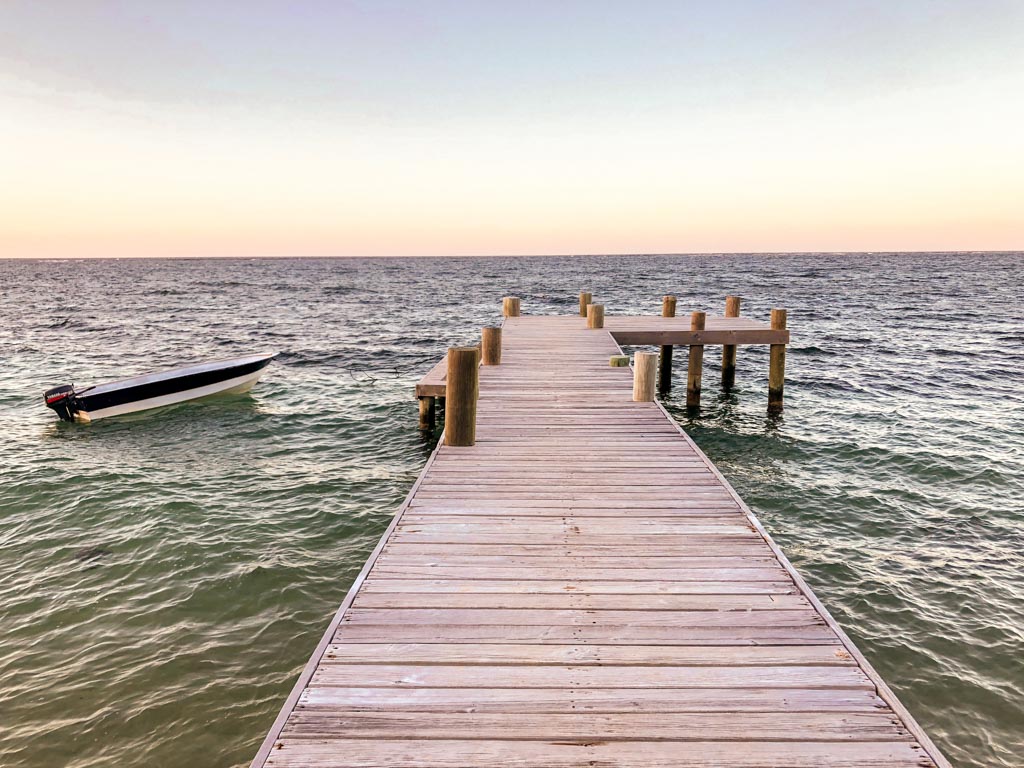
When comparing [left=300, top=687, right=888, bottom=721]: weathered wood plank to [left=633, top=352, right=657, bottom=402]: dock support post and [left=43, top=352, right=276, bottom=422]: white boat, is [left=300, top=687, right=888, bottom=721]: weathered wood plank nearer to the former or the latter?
[left=633, top=352, right=657, bottom=402]: dock support post

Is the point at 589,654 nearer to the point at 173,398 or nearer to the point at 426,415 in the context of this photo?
the point at 426,415

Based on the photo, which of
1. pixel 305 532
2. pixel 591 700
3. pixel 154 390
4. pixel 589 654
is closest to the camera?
pixel 591 700

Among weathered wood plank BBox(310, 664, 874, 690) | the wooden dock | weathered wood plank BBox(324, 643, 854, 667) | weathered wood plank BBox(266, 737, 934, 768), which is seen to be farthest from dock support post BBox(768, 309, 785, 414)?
weathered wood plank BBox(266, 737, 934, 768)

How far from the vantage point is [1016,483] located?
1136 centimetres

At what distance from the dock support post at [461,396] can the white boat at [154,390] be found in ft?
40.6

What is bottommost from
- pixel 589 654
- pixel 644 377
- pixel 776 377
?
pixel 776 377

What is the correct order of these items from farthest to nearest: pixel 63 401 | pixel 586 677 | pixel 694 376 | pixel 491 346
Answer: pixel 694 376
pixel 63 401
pixel 491 346
pixel 586 677

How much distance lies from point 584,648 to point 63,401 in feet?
55.4

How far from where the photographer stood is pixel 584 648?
3934 millimetres

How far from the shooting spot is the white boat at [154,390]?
15648 mm

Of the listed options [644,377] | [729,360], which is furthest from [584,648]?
[729,360]

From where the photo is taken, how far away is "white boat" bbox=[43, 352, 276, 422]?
15.6 meters

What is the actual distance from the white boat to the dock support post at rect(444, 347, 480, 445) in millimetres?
12365

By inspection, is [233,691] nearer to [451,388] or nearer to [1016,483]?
[451,388]
